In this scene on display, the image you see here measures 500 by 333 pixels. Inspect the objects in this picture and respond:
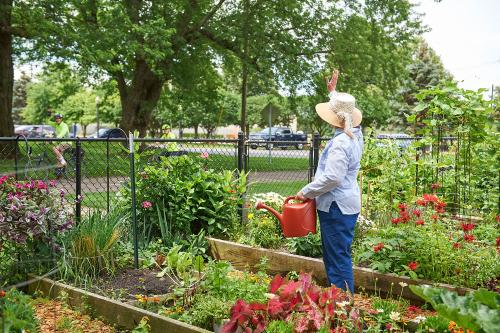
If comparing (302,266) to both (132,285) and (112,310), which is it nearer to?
(132,285)

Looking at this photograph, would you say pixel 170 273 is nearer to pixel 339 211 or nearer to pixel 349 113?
pixel 339 211

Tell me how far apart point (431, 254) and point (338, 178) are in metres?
1.23

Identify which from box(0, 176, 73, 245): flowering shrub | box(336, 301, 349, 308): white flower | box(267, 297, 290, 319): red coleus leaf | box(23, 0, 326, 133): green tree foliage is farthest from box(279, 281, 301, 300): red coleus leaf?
box(23, 0, 326, 133): green tree foliage

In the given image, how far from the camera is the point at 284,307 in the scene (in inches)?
115

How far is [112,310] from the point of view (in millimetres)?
3799

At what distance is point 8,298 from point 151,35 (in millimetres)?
11816

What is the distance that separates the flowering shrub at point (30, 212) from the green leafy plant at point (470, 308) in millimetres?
3168

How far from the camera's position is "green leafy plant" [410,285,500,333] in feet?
6.79

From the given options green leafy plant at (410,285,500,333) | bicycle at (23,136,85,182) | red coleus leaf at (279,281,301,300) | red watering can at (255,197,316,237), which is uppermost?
bicycle at (23,136,85,182)

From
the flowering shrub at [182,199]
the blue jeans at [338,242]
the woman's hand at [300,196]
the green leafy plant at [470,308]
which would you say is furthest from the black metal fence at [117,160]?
the green leafy plant at [470,308]

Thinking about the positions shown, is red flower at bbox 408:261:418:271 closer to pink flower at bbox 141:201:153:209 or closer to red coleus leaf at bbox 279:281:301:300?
red coleus leaf at bbox 279:281:301:300

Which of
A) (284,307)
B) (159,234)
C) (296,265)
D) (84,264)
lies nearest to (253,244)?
(296,265)

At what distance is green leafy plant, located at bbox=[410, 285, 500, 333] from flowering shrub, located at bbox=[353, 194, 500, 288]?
1682 millimetres

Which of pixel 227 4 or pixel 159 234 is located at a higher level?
pixel 227 4
